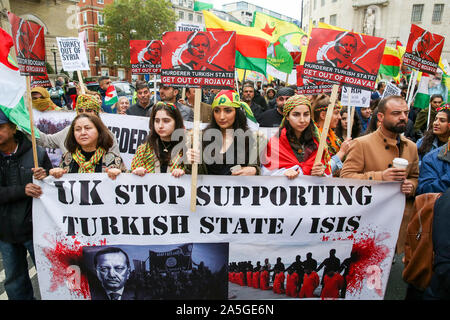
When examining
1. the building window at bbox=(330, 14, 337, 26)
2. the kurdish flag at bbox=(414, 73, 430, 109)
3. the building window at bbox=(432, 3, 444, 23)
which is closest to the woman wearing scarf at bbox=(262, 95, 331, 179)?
the kurdish flag at bbox=(414, 73, 430, 109)

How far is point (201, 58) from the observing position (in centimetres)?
253

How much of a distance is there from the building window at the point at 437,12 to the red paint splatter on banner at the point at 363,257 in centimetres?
5070

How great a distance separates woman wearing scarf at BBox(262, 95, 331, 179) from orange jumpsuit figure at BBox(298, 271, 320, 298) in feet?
2.87

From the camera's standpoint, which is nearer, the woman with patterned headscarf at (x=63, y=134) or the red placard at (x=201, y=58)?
the red placard at (x=201, y=58)

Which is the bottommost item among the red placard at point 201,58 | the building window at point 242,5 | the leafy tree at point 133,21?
the red placard at point 201,58

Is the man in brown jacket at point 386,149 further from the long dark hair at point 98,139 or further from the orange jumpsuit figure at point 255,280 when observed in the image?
the long dark hair at point 98,139

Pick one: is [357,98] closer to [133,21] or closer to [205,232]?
[205,232]

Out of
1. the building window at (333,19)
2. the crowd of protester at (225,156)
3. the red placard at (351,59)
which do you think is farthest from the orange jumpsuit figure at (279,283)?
the building window at (333,19)

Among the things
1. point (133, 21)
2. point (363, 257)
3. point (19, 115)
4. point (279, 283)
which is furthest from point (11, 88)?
point (133, 21)

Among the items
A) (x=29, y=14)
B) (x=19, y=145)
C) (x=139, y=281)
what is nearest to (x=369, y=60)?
(x=139, y=281)

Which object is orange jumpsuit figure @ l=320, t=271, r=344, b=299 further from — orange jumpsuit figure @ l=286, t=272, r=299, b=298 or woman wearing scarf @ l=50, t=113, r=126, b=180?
woman wearing scarf @ l=50, t=113, r=126, b=180

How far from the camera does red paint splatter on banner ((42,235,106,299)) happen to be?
8.27 feet

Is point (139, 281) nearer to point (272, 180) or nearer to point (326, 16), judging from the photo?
point (272, 180)

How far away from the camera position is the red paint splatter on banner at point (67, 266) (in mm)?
2520
